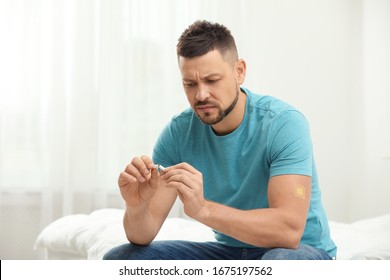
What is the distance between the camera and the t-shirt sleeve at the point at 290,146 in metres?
1.43

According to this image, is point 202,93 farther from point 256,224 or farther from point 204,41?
point 256,224

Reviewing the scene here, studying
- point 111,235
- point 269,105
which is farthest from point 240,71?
point 111,235

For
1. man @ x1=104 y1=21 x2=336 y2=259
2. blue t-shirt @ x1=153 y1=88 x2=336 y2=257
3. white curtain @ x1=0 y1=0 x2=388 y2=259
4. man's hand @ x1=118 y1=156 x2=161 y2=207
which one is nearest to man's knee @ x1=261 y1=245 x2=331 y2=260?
man @ x1=104 y1=21 x2=336 y2=259

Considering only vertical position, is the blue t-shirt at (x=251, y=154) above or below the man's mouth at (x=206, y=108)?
below

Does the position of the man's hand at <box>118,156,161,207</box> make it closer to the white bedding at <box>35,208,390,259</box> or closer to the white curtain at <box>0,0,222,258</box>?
the white bedding at <box>35,208,390,259</box>

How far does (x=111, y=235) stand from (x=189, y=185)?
840mm

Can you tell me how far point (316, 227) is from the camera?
1.53 meters

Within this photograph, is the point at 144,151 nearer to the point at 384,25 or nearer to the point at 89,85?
the point at 89,85

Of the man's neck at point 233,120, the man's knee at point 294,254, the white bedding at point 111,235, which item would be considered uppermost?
the man's neck at point 233,120

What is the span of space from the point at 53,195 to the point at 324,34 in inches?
78.6

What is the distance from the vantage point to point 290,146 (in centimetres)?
146

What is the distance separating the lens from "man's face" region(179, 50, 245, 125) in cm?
154

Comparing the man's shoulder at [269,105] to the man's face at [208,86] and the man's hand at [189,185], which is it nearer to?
the man's face at [208,86]

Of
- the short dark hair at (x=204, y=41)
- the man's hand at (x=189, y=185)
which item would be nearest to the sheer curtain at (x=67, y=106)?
the short dark hair at (x=204, y=41)
